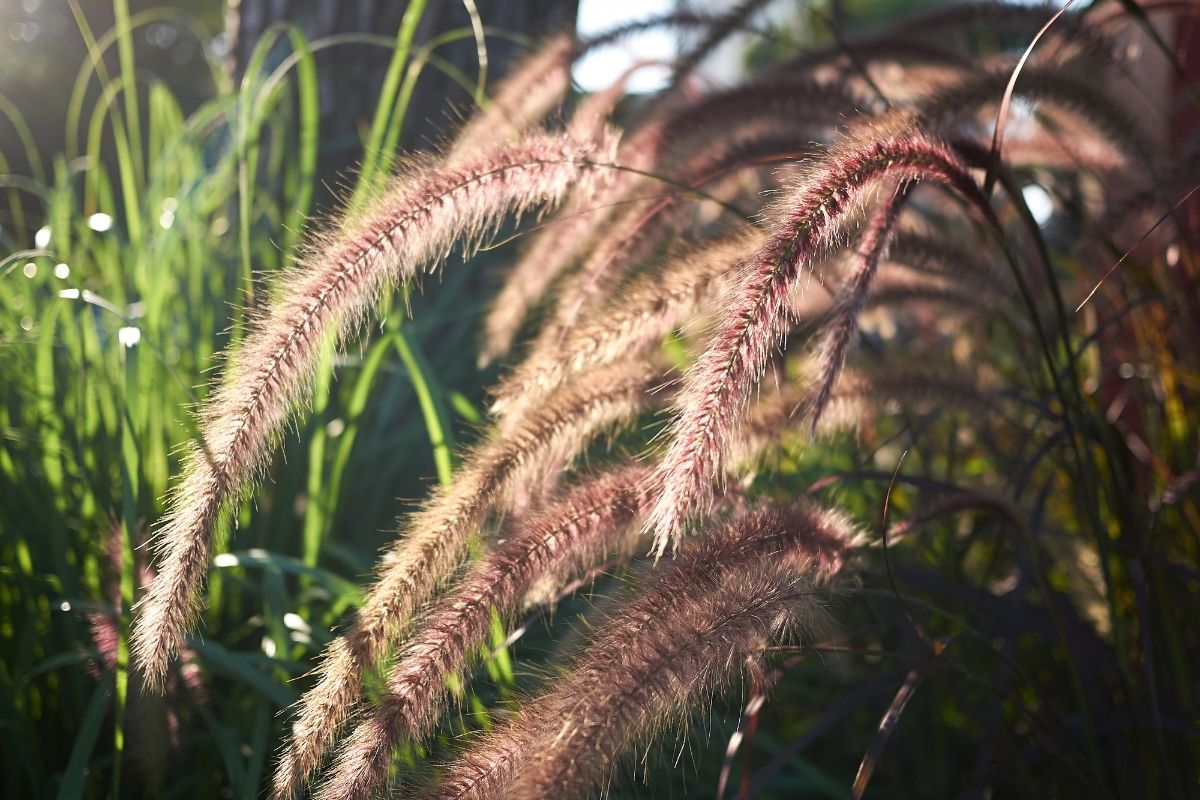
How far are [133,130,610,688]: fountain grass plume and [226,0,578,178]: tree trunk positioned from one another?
1.76m

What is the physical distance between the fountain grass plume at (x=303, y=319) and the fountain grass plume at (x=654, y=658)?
0.34 m

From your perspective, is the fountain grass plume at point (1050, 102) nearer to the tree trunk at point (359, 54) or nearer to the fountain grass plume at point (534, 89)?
the fountain grass plume at point (534, 89)

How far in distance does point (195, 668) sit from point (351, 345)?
1.11 metres

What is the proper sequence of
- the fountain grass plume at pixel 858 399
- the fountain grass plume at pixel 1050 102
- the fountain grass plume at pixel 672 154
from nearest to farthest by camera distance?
the fountain grass plume at pixel 858 399
the fountain grass plume at pixel 1050 102
the fountain grass plume at pixel 672 154

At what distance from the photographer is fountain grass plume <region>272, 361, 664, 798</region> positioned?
3.56 feet

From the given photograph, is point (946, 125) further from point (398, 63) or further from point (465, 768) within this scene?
point (465, 768)

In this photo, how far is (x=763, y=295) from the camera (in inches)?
38.8

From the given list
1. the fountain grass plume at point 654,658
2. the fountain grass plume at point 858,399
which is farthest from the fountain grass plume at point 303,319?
the fountain grass plume at point 858,399

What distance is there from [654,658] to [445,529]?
34 centimetres

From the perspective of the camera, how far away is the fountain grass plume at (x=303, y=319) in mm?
1041

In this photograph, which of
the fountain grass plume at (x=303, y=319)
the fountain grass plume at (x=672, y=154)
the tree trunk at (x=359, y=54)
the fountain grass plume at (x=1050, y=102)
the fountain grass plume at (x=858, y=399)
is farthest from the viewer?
the tree trunk at (x=359, y=54)

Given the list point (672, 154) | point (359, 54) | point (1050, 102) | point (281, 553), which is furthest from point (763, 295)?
point (359, 54)

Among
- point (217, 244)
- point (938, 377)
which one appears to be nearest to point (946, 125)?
point (938, 377)

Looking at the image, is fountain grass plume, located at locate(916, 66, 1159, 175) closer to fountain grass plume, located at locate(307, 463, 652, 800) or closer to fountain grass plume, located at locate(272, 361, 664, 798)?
fountain grass plume, located at locate(272, 361, 664, 798)
